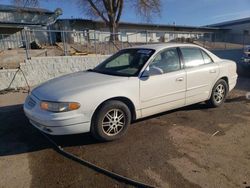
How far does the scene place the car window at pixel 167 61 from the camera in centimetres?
417

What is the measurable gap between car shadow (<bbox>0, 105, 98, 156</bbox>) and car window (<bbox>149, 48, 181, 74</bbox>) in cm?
180

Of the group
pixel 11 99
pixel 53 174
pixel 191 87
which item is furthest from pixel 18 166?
pixel 11 99

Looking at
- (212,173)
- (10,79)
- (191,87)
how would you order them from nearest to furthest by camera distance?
(212,173) → (191,87) → (10,79)

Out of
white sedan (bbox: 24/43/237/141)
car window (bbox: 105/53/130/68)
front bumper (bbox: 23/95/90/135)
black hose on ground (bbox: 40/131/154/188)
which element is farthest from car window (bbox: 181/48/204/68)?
black hose on ground (bbox: 40/131/154/188)

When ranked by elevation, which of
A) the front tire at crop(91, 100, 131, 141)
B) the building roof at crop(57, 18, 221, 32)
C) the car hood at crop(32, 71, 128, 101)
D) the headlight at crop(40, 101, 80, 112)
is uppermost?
the building roof at crop(57, 18, 221, 32)

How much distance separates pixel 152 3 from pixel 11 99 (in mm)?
20928

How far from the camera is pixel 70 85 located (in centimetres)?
369

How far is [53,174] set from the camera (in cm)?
286

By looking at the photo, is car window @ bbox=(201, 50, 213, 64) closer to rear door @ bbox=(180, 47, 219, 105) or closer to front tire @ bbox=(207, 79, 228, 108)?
rear door @ bbox=(180, 47, 219, 105)

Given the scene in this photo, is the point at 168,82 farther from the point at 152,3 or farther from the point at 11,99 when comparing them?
the point at 152,3

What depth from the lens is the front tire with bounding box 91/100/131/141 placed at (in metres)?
3.49

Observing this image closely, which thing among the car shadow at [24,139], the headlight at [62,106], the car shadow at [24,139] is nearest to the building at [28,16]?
the car shadow at [24,139]

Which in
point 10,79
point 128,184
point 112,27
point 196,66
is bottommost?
point 128,184

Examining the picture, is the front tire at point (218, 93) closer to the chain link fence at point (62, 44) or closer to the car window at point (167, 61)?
the car window at point (167, 61)
